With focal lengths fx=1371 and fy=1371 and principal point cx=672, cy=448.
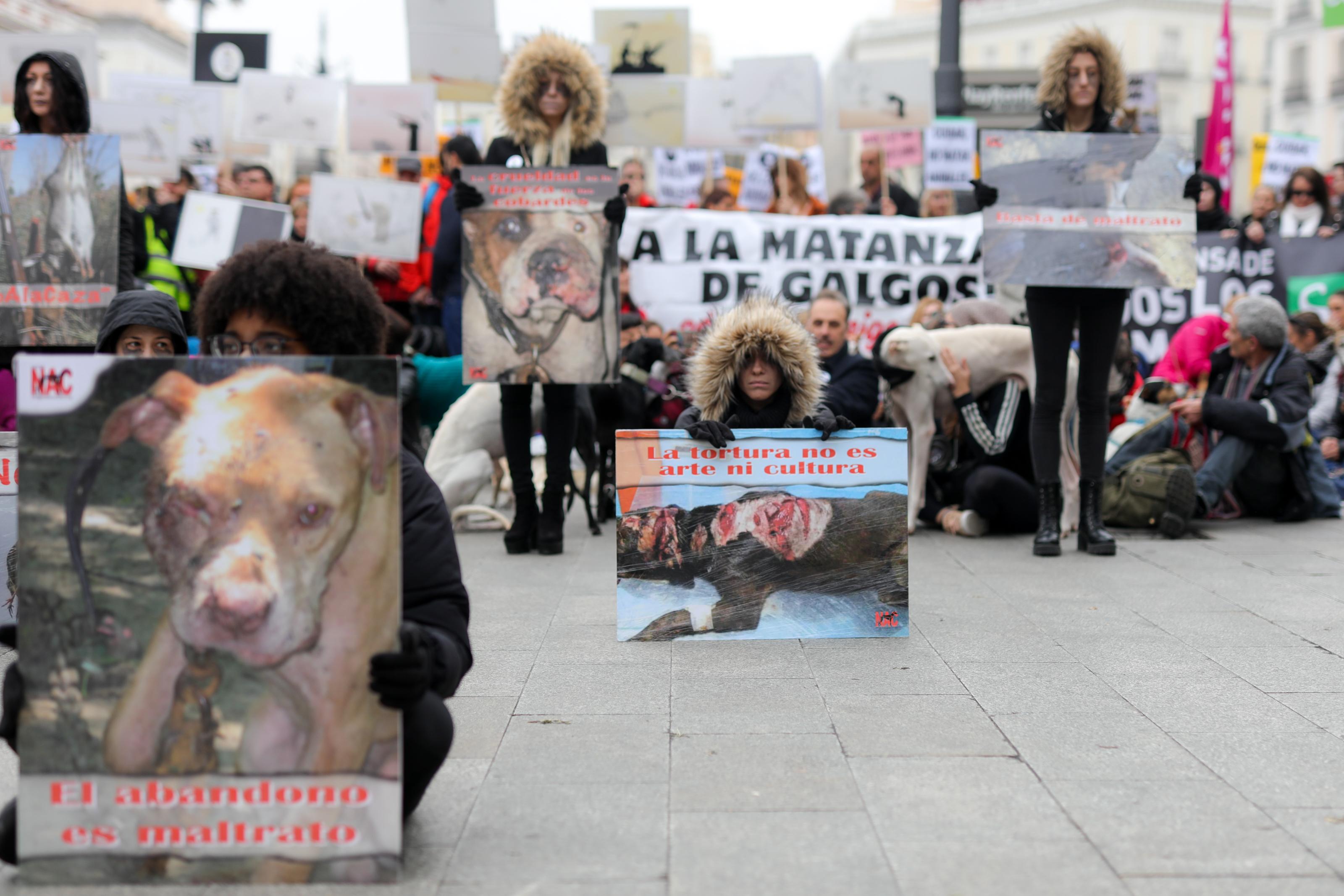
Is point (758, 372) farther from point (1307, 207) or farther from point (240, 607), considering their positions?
point (1307, 207)

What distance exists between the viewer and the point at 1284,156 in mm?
13367

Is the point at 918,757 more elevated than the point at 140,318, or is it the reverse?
the point at 140,318

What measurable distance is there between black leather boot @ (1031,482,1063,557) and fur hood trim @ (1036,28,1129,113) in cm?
173

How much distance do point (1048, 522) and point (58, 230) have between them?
4484 mm

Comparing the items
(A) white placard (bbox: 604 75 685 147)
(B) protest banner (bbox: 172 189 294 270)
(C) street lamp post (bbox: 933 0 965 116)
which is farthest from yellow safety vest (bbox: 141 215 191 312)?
(C) street lamp post (bbox: 933 0 965 116)

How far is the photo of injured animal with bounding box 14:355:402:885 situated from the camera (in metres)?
2.27

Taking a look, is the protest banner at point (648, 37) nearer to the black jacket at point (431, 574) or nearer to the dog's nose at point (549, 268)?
the dog's nose at point (549, 268)

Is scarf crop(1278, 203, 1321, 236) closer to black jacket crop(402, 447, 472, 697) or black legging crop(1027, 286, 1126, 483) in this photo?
black legging crop(1027, 286, 1126, 483)

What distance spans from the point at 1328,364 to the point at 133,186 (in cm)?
1447

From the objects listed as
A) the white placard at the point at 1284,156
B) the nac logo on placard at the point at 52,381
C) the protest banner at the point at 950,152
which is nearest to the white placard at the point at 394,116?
the protest banner at the point at 950,152

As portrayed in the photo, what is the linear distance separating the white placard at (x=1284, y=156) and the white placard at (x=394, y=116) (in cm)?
786

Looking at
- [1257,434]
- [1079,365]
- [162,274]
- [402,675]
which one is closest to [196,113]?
[162,274]

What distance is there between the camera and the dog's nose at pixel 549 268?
6160mm

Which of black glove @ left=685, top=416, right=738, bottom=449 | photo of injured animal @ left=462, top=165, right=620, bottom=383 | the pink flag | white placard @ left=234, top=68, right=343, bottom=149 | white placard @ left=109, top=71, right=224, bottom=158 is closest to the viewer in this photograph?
black glove @ left=685, top=416, right=738, bottom=449
